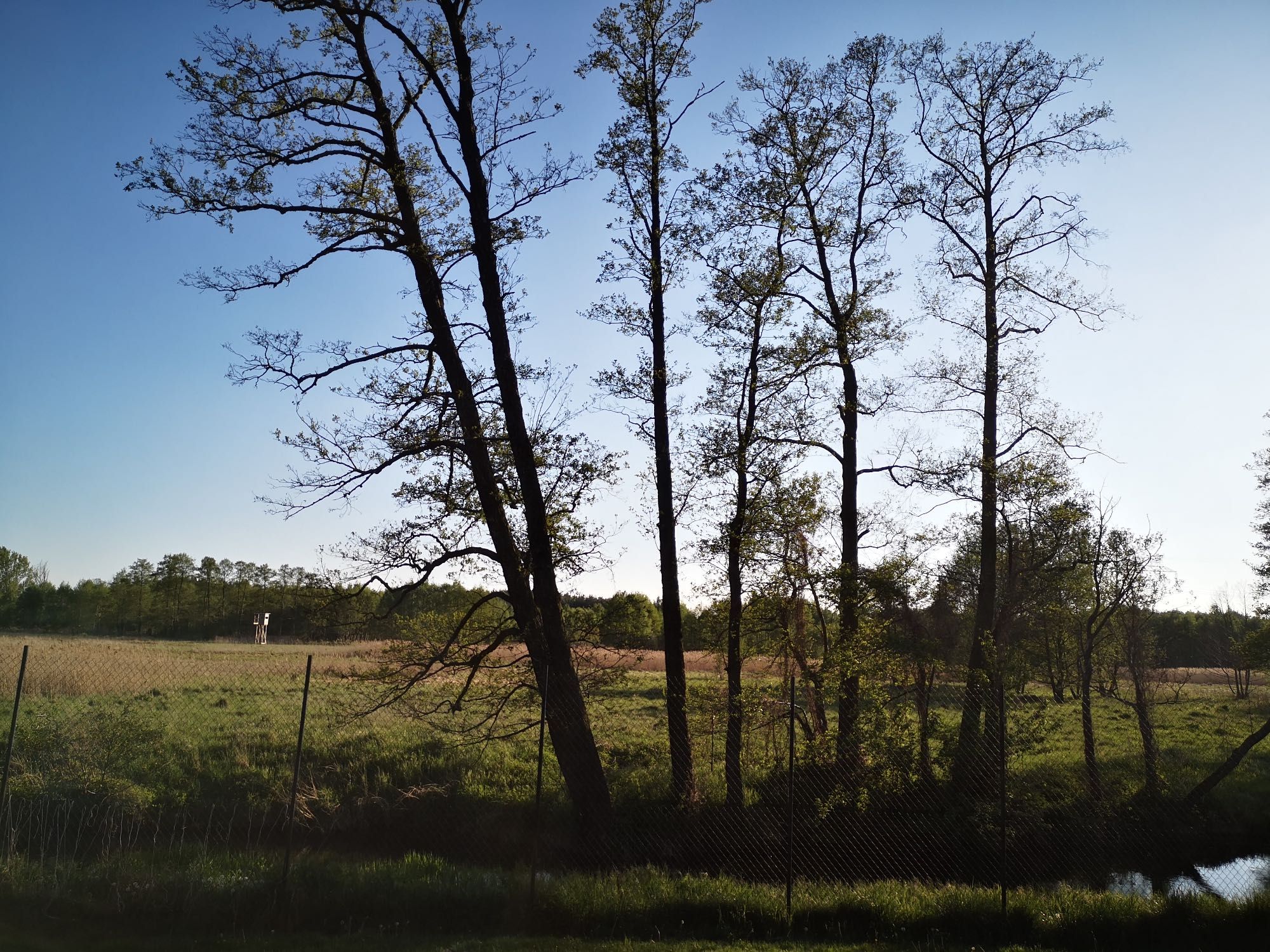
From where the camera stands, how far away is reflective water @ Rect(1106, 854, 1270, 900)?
11297 millimetres

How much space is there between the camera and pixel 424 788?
11.5 metres

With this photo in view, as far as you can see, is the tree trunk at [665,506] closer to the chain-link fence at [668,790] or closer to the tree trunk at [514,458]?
the chain-link fence at [668,790]

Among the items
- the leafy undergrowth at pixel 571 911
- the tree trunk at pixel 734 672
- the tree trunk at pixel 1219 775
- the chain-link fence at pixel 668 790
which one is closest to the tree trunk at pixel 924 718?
the chain-link fence at pixel 668 790

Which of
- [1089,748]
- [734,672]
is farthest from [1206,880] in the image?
[734,672]

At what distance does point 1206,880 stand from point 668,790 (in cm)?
846

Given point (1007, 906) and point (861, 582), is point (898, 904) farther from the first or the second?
point (861, 582)

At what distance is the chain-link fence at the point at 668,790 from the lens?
33.9 ft

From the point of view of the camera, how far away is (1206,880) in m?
12.1

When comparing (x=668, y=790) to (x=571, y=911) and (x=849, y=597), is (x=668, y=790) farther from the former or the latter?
(x=571, y=911)

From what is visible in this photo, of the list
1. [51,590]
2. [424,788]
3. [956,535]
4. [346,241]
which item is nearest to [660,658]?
[956,535]

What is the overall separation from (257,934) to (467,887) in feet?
6.03

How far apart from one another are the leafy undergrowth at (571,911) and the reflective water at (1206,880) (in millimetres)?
4670

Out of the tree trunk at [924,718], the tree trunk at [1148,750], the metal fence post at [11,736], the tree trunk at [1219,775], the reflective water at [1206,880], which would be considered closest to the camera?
the metal fence post at [11,736]

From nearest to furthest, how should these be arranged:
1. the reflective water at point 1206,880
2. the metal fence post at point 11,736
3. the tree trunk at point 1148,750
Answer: the metal fence post at point 11,736
the reflective water at point 1206,880
the tree trunk at point 1148,750
